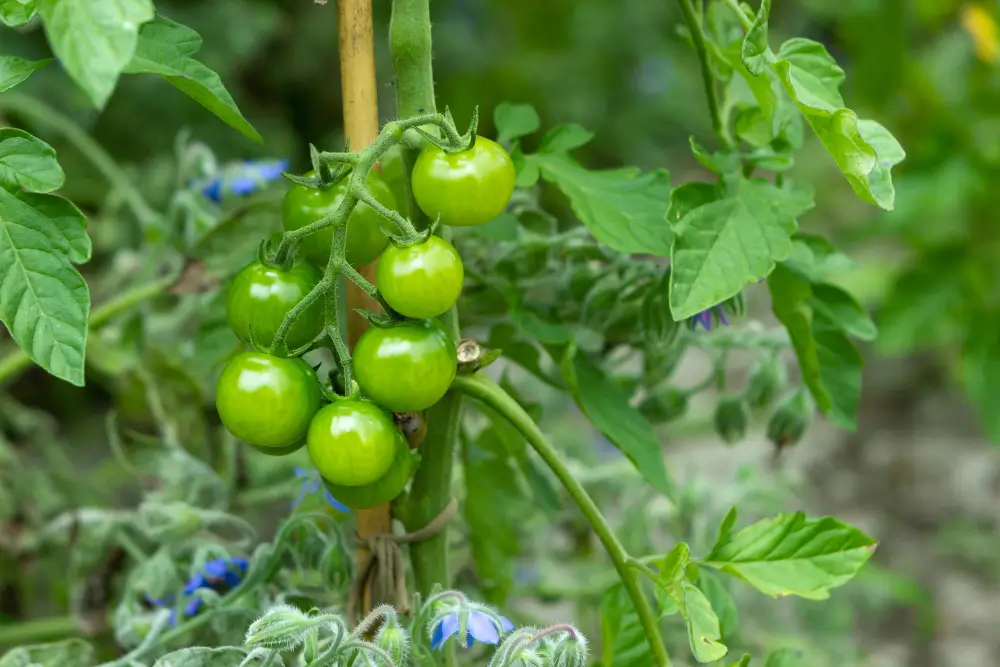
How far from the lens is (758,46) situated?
0.62m

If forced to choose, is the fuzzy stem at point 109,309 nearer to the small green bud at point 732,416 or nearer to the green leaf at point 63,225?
the green leaf at point 63,225

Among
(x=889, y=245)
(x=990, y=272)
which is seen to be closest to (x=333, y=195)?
(x=990, y=272)

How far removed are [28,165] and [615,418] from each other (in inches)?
17.8

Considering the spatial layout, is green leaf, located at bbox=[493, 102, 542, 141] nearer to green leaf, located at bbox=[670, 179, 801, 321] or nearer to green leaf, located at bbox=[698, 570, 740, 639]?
green leaf, located at bbox=[670, 179, 801, 321]

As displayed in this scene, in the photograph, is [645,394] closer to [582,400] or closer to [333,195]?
[582,400]

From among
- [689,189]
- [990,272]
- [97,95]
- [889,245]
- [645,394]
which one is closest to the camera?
[97,95]

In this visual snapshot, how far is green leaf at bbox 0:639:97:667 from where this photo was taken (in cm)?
82

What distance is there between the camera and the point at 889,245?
3.18 metres

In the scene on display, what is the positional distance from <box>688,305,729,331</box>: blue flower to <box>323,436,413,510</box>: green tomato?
30 centimetres

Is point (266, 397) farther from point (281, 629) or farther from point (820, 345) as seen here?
point (820, 345)

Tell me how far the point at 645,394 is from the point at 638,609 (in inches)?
15.4

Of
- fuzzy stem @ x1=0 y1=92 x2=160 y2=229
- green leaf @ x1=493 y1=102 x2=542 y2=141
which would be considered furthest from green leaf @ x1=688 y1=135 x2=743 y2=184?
fuzzy stem @ x1=0 y1=92 x2=160 y2=229

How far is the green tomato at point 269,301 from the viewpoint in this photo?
62 centimetres

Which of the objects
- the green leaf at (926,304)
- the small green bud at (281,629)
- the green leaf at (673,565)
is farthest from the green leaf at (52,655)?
the green leaf at (926,304)
